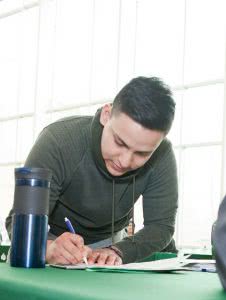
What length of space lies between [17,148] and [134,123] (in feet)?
21.0

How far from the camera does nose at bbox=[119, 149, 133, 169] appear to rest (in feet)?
5.48

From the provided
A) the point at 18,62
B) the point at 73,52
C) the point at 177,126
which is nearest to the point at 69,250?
the point at 177,126

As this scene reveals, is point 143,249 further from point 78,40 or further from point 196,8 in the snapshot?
point 78,40

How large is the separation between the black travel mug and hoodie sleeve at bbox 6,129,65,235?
1.69 feet

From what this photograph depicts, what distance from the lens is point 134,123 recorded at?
159cm

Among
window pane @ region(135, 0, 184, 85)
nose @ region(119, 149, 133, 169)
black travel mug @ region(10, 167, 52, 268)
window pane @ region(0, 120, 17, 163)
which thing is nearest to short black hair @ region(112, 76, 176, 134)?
nose @ region(119, 149, 133, 169)

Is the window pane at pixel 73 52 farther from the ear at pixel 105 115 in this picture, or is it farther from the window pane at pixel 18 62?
the ear at pixel 105 115

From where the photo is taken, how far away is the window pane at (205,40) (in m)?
5.57

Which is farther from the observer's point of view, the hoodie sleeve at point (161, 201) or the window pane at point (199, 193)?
the window pane at point (199, 193)

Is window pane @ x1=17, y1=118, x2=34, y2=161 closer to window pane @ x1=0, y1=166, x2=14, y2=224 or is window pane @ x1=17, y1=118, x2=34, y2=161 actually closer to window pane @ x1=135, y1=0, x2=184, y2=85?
window pane @ x1=0, y1=166, x2=14, y2=224

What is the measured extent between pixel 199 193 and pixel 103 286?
194 inches

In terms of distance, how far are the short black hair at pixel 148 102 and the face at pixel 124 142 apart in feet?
0.08

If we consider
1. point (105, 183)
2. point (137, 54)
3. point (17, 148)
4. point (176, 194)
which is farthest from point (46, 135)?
point (17, 148)

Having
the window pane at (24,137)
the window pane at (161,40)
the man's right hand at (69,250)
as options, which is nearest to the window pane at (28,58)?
the window pane at (24,137)
